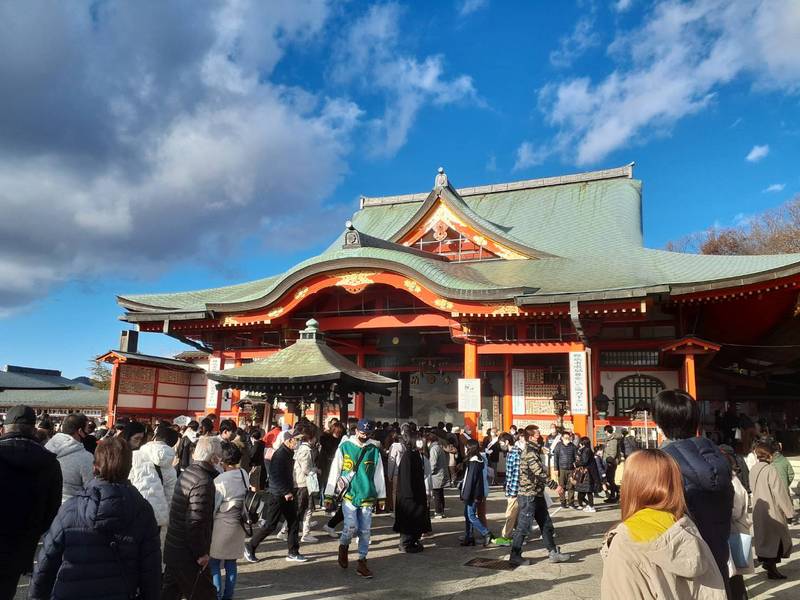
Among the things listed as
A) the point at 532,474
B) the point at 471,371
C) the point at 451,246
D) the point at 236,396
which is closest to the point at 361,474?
the point at 532,474

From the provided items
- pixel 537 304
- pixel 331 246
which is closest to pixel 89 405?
pixel 331 246

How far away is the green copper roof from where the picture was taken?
14750mm

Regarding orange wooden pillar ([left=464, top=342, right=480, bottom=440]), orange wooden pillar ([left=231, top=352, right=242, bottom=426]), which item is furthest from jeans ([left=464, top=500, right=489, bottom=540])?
orange wooden pillar ([left=231, top=352, right=242, bottom=426])

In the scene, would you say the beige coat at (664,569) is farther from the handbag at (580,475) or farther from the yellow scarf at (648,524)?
the handbag at (580,475)

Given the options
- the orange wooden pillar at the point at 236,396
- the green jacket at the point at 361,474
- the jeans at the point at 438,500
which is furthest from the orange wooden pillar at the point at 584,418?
the orange wooden pillar at the point at 236,396

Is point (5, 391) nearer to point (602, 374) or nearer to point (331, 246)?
point (331, 246)

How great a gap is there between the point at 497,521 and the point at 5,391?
1293 inches

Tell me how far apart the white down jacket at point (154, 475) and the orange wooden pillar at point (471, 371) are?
33.2 ft

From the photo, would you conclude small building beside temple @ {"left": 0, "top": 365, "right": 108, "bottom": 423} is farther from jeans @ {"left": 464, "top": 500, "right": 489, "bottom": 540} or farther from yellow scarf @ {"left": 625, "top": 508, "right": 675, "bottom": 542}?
yellow scarf @ {"left": 625, "top": 508, "right": 675, "bottom": 542}

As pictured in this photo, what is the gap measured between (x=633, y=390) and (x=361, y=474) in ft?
36.7

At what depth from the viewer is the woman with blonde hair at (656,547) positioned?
241cm

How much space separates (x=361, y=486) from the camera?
7188 millimetres

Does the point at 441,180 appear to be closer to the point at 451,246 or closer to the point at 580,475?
the point at 451,246

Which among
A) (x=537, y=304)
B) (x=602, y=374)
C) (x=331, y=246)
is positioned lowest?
(x=602, y=374)
